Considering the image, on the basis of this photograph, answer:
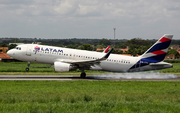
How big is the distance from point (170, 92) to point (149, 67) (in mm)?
13462

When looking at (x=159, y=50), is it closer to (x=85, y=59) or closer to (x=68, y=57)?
(x=85, y=59)

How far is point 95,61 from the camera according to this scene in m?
32.9

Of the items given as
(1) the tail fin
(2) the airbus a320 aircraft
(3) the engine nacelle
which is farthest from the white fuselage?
(3) the engine nacelle

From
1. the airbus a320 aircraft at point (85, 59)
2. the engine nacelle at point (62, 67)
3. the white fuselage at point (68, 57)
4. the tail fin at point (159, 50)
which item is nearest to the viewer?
the engine nacelle at point (62, 67)

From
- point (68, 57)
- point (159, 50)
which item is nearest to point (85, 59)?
point (68, 57)

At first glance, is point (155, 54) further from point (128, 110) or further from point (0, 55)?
point (0, 55)

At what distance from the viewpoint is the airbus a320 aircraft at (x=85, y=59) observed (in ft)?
111

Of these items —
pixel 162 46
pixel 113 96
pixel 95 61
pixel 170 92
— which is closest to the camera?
pixel 113 96

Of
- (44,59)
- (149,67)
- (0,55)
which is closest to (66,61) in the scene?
(44,59)

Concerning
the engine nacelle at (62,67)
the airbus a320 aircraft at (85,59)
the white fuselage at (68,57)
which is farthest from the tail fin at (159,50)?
the engine nacelle at (62,67)

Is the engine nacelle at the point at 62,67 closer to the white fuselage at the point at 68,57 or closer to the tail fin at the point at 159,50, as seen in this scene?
the white fuselage at the point at 68,57

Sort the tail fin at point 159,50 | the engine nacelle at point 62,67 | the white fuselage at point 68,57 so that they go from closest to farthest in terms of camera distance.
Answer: the engine nacelle at point 62,67 → the white fuselage at point 68,57 → the tail fin at point 159,50

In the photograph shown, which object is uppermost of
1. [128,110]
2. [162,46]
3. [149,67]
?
[162,46]

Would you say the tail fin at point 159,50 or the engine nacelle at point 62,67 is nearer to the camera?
the engine nacelle at point 62,67
